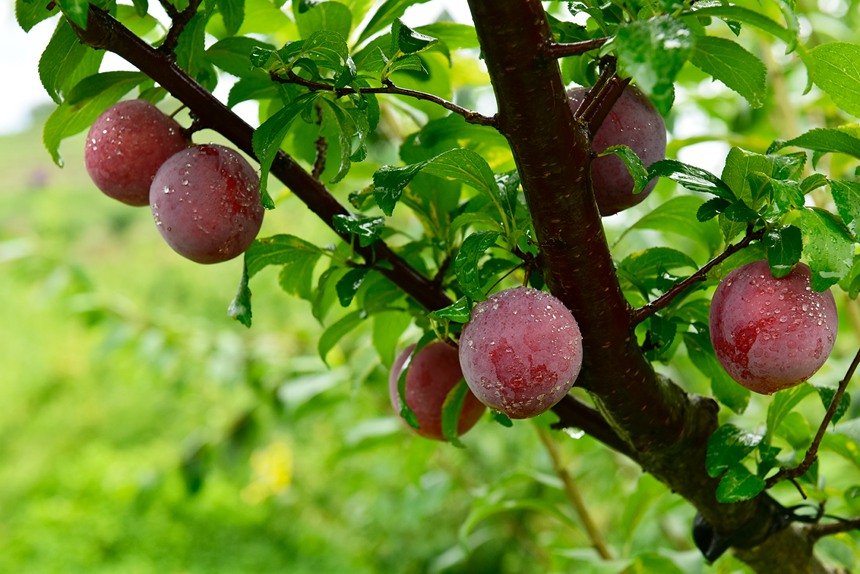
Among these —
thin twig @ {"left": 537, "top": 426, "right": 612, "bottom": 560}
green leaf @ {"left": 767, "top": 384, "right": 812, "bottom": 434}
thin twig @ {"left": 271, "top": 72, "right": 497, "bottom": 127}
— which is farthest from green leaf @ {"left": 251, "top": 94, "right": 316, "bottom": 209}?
thin twig @ {"left": 537, "top": 426, "right": 612, "bottom": 560}

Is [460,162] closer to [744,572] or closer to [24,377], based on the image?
[744,572]

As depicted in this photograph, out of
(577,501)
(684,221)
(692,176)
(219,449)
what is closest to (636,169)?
(692,176)

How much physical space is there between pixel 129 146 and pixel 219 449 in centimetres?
74

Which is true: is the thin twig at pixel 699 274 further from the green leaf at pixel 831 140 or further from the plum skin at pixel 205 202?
the plum skin at pixel 205 202

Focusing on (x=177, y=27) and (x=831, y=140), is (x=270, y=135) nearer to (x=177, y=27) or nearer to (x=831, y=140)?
(x=177, y=27)

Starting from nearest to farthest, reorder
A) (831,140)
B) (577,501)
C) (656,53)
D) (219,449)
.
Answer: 1. (656,53)
2. (831,140)
3. (577,501)
4. (219,449)

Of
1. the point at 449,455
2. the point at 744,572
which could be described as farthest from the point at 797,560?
the point at 449,455

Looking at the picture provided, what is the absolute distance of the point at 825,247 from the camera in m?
0.24

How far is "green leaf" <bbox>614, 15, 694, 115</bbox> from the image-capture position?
0.18 meters

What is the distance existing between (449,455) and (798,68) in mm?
795

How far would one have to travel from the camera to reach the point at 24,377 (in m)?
2.19

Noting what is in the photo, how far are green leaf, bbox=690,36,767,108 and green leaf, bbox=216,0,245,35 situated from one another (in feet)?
0.56

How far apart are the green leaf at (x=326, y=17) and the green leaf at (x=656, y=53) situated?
19 cm

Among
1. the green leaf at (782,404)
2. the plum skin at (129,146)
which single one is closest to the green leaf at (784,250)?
the green leaf at (782,404)
